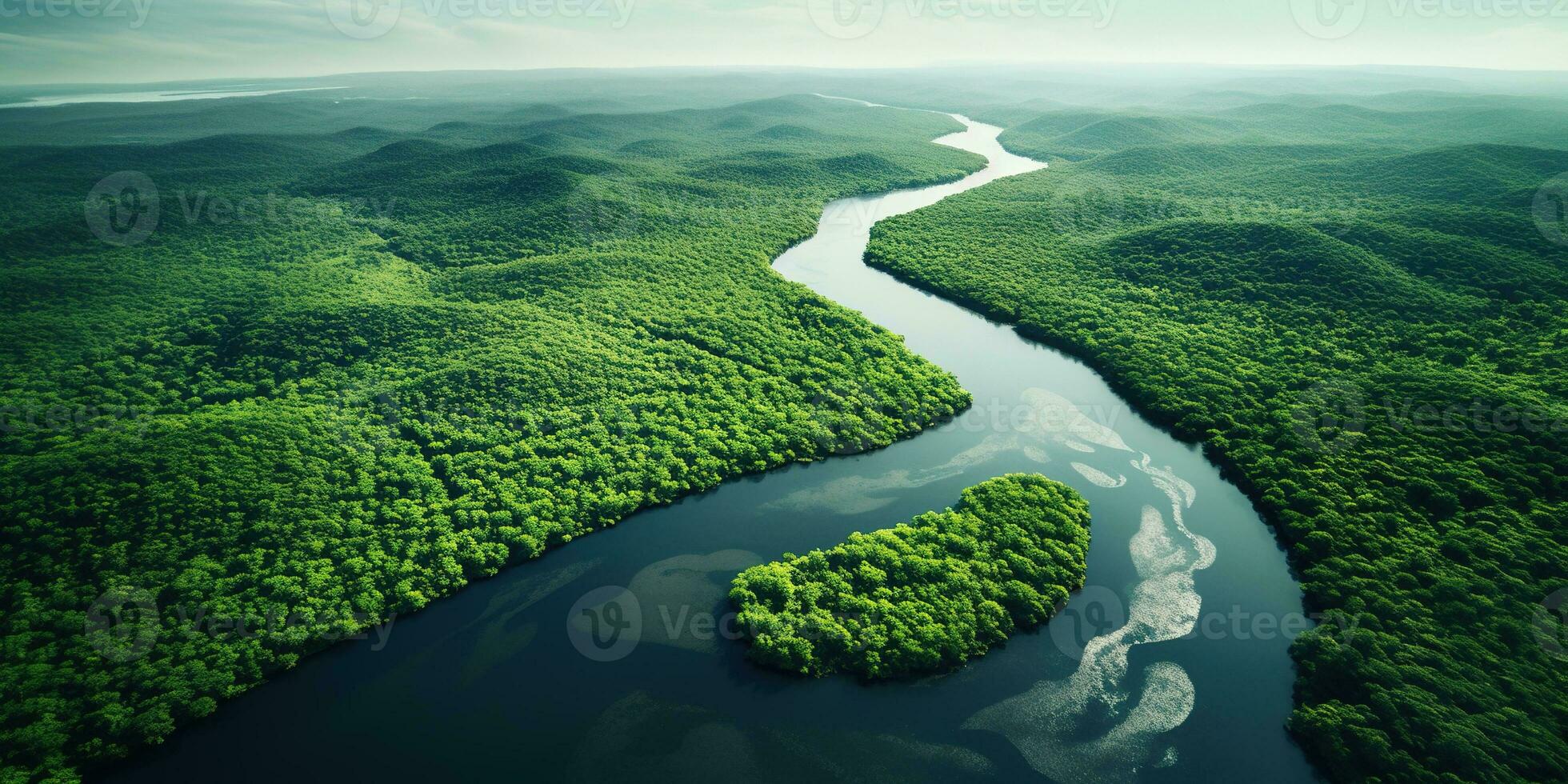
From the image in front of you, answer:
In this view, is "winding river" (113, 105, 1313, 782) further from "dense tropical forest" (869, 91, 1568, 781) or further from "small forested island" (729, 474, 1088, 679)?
"dense tropical forest" (869, 91, 1568, 781)

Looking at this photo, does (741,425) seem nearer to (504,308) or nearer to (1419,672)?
(504,308)

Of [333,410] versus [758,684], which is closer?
[758,684]

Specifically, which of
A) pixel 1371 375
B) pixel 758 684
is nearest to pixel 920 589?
pixel 758 684

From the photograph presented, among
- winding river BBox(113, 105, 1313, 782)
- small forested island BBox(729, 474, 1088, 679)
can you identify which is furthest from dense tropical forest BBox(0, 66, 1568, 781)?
winding river BBox(113, 105, 1313, 782)

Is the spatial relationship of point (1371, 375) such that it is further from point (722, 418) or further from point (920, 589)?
point (722, 418)

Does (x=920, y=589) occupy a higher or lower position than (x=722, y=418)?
lower

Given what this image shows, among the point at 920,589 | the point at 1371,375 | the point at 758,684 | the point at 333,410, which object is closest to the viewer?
the point at 758,684

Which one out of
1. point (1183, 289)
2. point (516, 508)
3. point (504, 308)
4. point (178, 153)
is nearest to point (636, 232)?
point (504, 308)
